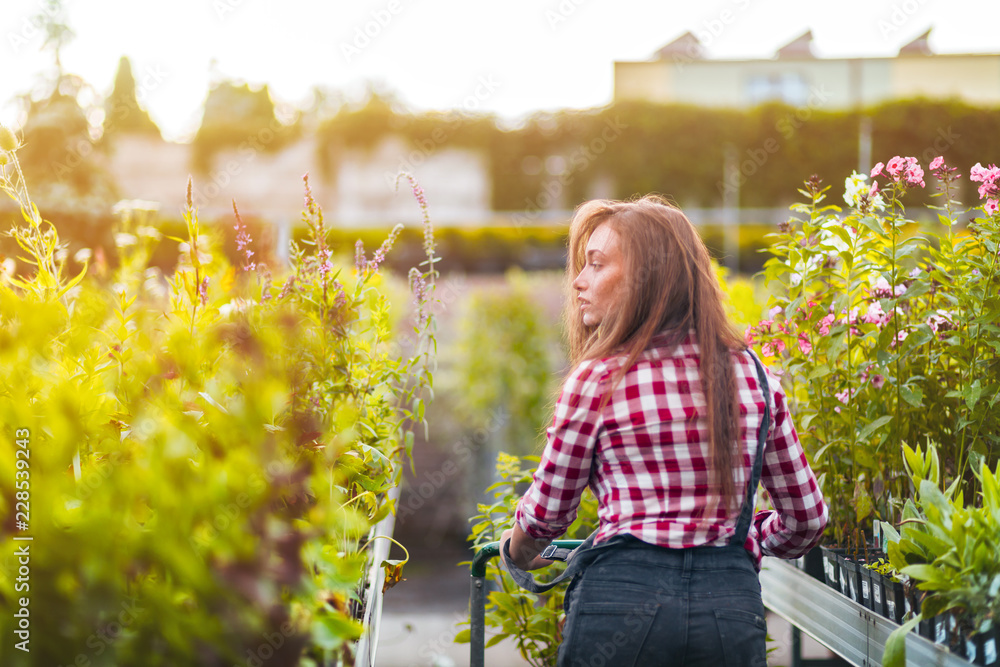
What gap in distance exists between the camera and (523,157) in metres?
21.7

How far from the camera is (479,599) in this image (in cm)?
183

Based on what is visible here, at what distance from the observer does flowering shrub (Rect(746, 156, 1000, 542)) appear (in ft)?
5.71

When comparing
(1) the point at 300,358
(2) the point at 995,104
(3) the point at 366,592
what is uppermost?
(2) the point at 995,104

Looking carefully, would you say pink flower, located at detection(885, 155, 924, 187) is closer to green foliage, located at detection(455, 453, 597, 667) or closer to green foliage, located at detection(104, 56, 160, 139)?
green foliage, located at detection(455, 453, 597, 667)

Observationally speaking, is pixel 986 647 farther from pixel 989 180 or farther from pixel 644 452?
pixel 989 180

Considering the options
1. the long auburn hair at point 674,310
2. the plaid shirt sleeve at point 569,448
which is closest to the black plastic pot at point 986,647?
the long auburn hair at point 674,310

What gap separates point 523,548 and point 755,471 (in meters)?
0.45

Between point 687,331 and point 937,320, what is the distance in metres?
0.85

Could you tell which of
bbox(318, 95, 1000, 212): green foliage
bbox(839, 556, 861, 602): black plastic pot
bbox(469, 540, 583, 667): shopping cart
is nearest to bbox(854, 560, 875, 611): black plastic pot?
bbox(839, 556, 861, 602): black plastic pot

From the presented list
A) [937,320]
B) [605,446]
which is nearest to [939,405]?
[937,320]

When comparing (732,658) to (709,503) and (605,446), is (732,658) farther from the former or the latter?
(605,446)

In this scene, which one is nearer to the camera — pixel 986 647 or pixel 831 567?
pixel 986 647

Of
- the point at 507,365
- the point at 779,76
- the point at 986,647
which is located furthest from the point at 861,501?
the point at 779,76

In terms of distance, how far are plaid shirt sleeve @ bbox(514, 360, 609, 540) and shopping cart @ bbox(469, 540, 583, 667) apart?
418 mm
